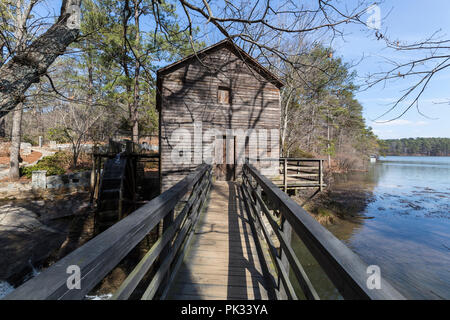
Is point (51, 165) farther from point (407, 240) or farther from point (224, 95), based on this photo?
point (407, 240)

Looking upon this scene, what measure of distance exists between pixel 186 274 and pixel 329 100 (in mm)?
23112

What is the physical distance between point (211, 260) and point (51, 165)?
607 inches

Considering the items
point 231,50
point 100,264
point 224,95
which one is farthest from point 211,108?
point 100,264

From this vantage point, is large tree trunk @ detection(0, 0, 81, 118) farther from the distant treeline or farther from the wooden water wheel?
the distant treeline

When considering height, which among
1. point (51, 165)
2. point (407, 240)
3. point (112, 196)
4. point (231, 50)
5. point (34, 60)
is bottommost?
point (407, 240)

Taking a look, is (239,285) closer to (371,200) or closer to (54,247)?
(54,247)

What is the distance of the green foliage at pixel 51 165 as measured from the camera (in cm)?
1216

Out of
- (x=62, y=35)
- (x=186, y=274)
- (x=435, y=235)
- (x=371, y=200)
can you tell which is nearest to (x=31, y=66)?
(x=62, y=35)

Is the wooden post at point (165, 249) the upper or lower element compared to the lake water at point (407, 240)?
upper

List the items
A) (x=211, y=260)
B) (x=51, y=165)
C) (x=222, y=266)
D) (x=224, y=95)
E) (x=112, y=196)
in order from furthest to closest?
(x=51, y=165) < (x=224, y=95) < (x=112, y=196) < (x=211, y=260) < (x=222, y=266)

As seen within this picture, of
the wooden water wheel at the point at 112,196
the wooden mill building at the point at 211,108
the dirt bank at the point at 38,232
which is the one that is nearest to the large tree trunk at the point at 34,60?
the dirt bank at the point at 38,232

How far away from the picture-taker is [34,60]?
9.67ft

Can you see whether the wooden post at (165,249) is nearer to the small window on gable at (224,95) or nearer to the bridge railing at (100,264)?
the bridge railing at (100,264)

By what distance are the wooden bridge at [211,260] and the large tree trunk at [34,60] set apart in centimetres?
269
